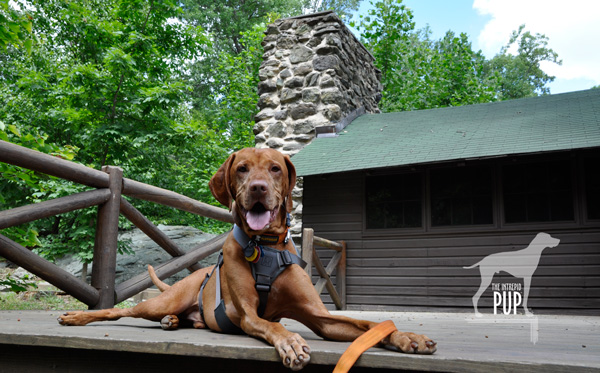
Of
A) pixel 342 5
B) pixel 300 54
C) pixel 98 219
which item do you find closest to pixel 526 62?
pixel 342 5

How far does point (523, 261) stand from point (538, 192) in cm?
103

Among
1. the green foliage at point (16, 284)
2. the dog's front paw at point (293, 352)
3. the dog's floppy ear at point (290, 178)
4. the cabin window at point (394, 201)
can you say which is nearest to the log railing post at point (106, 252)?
the green foliage at point (16, 284)

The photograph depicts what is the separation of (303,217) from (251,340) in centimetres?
688

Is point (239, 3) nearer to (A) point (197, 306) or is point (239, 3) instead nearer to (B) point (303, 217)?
(B) point (303, 217)

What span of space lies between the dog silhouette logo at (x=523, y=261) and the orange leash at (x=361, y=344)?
579 centimetres

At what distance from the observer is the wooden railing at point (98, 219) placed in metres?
3.12

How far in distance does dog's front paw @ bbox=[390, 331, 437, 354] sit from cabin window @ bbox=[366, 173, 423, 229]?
6447 millimetres

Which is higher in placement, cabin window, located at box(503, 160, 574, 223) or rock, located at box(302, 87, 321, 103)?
rock, located at box(302, 87, 321, 103)

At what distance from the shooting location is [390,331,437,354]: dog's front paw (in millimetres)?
1443

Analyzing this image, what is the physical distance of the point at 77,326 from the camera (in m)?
2.34

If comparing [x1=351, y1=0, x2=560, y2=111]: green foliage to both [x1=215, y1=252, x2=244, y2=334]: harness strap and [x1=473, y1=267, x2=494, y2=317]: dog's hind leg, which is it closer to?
[x1=473, y1=267, x2=494, y2=317]: dog's hind leg

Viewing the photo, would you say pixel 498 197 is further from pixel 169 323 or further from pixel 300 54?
pixel 169 323

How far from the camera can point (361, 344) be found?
148 centimetres

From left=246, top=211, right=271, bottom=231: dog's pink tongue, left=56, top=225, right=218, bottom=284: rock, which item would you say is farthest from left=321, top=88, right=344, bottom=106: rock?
left=246, top=211, right=271, bottom=231: dog's pink tongue
